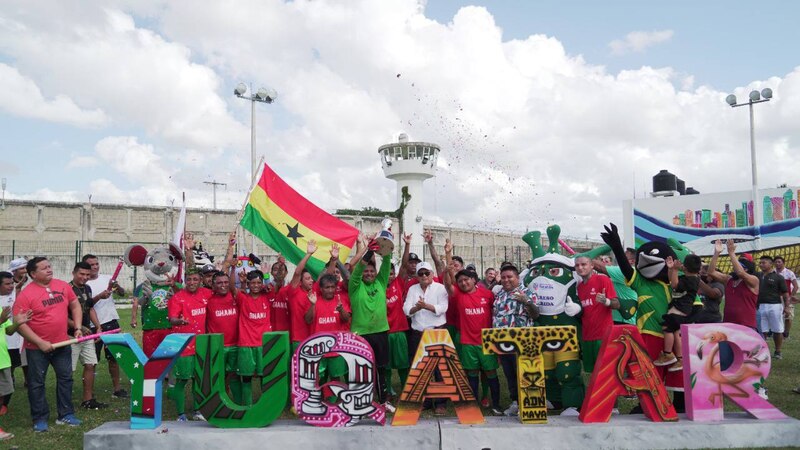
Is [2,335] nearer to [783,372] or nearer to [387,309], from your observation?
[387,309]

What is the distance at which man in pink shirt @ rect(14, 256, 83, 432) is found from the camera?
6.67 m

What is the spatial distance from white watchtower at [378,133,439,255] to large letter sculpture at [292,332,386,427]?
3112cm

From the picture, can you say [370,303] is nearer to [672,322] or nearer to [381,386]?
[381,386]

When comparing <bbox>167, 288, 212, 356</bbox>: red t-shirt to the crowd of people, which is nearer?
the crowd of people

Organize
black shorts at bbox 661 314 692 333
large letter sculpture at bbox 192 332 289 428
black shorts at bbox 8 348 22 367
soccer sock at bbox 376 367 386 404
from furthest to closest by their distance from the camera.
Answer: black shorts at bbox 8 348 22 367
soccer sock at bbox 376 367 386 404
black shorts at bbox 661 314 692 333
large letter sculpture at bbox 192 332 289 428

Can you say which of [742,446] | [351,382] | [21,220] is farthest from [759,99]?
[21,220]

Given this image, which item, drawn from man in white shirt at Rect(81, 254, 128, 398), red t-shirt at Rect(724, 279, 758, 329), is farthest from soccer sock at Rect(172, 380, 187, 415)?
red t-shirt at Rect(724, 279, 758, 329)

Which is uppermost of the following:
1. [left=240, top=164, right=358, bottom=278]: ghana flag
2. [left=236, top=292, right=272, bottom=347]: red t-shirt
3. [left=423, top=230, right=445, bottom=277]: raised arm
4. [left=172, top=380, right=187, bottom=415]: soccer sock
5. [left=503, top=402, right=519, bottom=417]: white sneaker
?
[left=240, top=164, right=358, bottom=278]: ghana flag

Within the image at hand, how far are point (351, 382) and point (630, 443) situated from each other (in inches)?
115

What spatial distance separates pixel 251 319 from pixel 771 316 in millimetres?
9464

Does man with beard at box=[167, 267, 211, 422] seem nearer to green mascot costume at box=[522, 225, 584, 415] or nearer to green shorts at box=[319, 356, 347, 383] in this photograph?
green shorts at box=[319, 356, 347, 383]

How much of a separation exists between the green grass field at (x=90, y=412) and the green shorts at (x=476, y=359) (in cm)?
70

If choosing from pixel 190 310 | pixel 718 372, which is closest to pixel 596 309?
pixel 718 372

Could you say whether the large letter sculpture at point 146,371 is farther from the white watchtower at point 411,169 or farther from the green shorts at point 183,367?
the white watchtower at point 411,169
